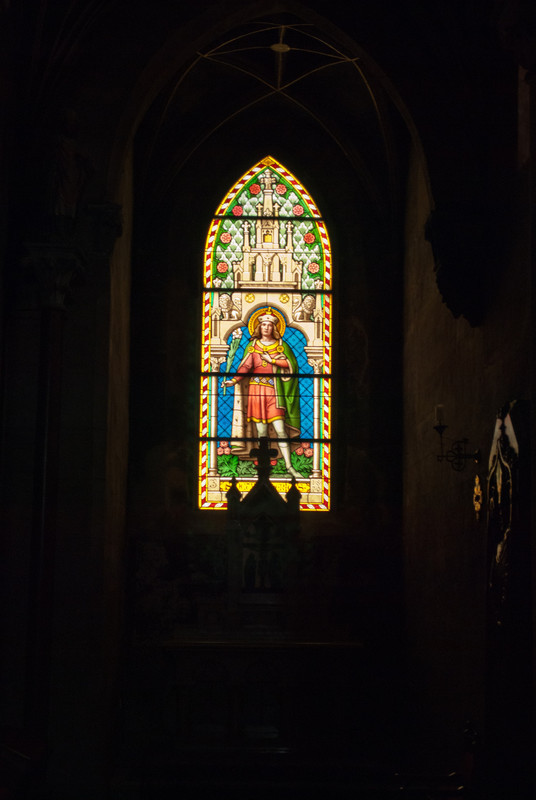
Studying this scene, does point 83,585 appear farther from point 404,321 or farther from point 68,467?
point 404,321

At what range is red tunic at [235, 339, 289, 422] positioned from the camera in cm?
1421

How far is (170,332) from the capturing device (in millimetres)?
14188

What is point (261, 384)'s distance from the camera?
14305 mm

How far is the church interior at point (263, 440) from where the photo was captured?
9133mm

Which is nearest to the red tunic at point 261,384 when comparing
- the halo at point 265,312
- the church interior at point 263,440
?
the halo at point 265,312

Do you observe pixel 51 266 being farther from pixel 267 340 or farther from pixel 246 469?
pixel 267 340

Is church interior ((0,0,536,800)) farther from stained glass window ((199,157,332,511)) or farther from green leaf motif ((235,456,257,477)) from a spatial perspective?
green leaf motif ((235,456,257,477))

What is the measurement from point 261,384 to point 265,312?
988mm

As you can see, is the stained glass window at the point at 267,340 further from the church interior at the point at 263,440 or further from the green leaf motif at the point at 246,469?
the church interior at the point at 263,440

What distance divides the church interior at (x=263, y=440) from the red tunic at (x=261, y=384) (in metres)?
0.69

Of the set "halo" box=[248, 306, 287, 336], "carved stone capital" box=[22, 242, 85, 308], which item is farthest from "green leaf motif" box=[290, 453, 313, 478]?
"carved stone capital" box=[22, 242, 85, 308]

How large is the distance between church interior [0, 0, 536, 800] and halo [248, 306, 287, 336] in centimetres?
70

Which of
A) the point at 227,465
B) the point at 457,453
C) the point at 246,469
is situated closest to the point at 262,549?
the point at 246,469

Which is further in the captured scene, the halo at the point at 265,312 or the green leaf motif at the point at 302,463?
the halo at the point at 265,312
